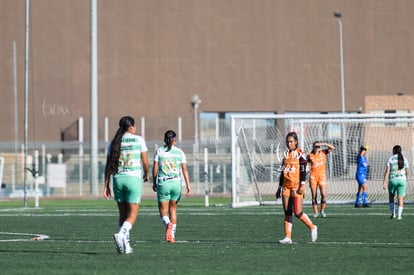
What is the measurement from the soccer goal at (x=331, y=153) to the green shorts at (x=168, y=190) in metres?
17.2

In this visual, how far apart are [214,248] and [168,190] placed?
109 inches

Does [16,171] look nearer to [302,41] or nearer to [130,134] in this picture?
[302,41]

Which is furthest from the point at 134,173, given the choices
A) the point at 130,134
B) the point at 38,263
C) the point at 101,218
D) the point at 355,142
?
the point at 355,142

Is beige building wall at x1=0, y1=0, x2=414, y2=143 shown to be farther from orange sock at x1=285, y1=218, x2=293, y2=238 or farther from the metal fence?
orange sock at x1=285, y1=218, x2=293, y2=238

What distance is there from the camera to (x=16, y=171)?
59.6 meters

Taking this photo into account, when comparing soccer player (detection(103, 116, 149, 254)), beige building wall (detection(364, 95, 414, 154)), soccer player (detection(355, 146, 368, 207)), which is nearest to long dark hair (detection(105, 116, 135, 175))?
soccer player (detection(103, 116, 149, 254))

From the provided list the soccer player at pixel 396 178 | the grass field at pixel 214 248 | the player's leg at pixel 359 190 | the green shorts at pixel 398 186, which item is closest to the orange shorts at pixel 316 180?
the grass field at pixel 214 248

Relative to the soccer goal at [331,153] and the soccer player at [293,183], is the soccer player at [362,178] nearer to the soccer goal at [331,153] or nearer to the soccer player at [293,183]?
the soccer goal at [331,153]

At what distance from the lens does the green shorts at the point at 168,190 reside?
21281 millimetres

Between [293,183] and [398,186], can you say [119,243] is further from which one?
[398,186]

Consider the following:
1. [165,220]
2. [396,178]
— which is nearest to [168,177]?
[165,220]

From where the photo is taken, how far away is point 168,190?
21.3 meters

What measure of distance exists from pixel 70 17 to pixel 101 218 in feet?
121

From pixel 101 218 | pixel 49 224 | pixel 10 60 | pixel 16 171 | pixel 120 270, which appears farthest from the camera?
pixel 10 60
